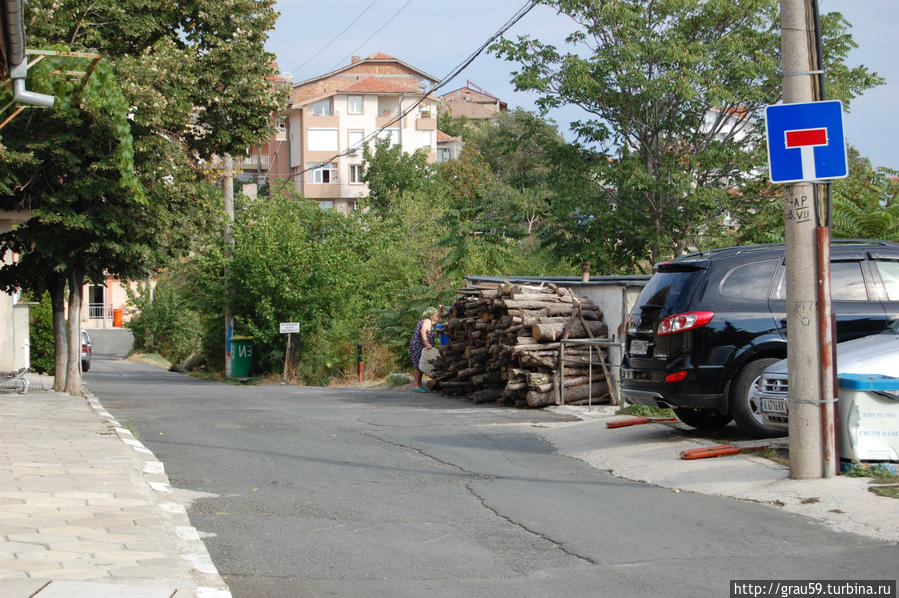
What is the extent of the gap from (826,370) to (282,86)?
16.8 meters

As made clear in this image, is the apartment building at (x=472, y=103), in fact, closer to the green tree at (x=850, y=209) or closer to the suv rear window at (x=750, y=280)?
the green tree at (x=850, y=209)

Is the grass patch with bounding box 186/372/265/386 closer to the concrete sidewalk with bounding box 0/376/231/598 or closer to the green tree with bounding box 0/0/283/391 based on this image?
the green tree with bounding box 0/0/283/391

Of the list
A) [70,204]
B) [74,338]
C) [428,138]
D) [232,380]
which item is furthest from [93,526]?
[428,138]

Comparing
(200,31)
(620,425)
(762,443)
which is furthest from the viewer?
(200,31)

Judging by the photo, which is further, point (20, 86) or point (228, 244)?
point (228, 244)

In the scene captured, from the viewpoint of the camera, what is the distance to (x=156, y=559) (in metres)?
5.77

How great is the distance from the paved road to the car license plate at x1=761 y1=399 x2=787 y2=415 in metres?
1.67

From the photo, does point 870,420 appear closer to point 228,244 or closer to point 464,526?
point 464,526

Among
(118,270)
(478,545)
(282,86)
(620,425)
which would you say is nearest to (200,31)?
(282,86)

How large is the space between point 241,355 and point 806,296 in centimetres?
3036

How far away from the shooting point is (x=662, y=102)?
27.5m

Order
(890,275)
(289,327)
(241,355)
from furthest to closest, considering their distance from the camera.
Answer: (241,355) < (289,327) < (890,275)

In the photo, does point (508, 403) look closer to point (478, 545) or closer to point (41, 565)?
point (478, 545)

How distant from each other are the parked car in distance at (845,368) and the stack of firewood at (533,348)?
6.35m
